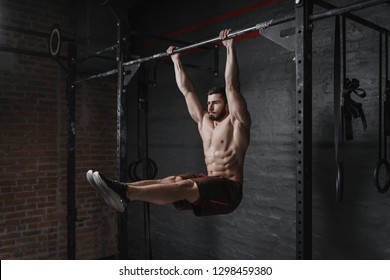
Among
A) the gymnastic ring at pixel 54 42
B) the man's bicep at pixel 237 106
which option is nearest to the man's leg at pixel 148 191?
the man's bicep at pixel 237 106

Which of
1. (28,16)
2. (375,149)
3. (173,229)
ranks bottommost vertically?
(173,229)

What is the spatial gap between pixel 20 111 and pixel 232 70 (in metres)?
2.89

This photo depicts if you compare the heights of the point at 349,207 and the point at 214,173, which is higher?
the point at 214,173

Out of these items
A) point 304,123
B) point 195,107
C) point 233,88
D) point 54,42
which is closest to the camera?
point 304,123

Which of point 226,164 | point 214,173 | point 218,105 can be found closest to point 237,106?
point 218,105

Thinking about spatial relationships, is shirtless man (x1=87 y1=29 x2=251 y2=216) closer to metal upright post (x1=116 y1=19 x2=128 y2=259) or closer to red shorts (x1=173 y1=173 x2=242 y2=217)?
red shorts (x1=173 y1=173 x2=242 y2=217)

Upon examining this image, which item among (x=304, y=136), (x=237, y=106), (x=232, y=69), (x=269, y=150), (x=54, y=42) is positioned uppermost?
(x=54, y=42)

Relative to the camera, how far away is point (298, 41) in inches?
78.7

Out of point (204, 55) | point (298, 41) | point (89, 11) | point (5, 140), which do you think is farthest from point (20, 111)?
point (298, 41)

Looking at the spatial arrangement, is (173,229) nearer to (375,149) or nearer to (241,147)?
(241,147)

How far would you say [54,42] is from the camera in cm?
404

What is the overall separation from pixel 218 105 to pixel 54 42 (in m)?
2.18

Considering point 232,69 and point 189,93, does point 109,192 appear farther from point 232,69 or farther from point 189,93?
point 189,93

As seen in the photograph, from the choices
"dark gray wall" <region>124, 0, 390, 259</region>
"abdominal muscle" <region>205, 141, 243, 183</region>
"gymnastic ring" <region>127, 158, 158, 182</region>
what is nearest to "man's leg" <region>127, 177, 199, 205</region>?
"abdominal muscle" <region>205, 141, 243, 183</region>
